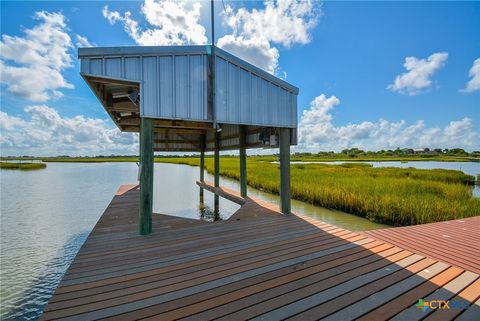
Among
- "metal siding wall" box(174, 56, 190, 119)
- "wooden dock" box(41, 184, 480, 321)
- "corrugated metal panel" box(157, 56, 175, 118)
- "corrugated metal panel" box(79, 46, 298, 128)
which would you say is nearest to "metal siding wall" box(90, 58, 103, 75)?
"corrugated metal panel" box(79, 46, 298, 128)

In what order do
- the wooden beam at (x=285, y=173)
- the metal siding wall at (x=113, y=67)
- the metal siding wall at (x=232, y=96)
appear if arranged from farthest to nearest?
the wooden beam at (x=285, y=173) < the metal siding wall at (x=232, y=96) < the metal siding wall at (x=113, y=67)

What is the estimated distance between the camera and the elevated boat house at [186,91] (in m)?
4.22

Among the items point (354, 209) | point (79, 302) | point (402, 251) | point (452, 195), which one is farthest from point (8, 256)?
point (452, 195)

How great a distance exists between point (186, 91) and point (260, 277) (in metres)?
3.65

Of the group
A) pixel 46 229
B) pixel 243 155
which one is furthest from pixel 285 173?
pixel 46 229

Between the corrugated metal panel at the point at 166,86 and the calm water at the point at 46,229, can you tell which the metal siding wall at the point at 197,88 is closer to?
the corrugated metal panel at the point at 166,86

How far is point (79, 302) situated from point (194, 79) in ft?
13.2

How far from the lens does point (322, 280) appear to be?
2.73 meters

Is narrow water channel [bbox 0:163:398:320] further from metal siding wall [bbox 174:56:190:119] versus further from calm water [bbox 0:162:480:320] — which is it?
metal siding wall [bbox 174:56:190:119]

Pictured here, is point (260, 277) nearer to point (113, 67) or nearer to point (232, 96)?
point (232, 96)

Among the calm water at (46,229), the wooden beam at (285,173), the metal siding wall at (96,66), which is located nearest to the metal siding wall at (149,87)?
the metal siding wall at (96,66)

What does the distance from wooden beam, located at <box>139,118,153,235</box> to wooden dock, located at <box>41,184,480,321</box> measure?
0.90ft

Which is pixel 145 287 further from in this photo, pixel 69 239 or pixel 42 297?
pixel 69 239

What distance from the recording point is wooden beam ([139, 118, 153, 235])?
173 inches
